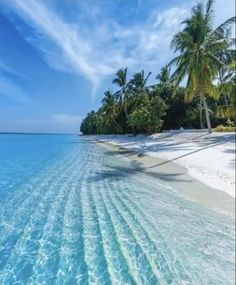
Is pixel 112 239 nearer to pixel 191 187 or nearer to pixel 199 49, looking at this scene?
pixel 191 187

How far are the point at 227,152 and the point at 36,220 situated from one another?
1151 centimetres

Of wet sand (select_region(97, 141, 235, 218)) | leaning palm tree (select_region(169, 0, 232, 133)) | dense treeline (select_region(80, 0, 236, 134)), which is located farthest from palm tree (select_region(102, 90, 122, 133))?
wet sand (select_region(97, 141, 235, 218))

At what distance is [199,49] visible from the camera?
2136cm

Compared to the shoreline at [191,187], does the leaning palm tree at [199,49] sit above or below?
above

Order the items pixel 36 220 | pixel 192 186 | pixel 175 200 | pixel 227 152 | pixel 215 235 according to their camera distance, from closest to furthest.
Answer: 1. pixel 215 235
2. pixel 36 220
3. pixel 175 200
4. pixel 192 186
5. pixel 227 152

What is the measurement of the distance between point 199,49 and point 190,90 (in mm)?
3227

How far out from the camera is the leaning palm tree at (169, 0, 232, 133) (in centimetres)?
2069

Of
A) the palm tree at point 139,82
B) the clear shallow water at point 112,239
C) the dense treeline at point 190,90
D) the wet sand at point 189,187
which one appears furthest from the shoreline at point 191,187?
the palm tree at point 139,82

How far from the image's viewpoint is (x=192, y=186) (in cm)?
862

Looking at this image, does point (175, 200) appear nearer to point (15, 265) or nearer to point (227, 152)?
point (15, 265)

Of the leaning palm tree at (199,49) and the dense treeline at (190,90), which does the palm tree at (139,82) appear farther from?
the leaning palm tree at (199,49)

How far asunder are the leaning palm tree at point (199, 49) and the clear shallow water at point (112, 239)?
1523cm

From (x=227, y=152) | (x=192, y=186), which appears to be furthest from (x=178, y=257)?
(x=227, y=152)

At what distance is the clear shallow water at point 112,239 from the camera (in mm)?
3770
